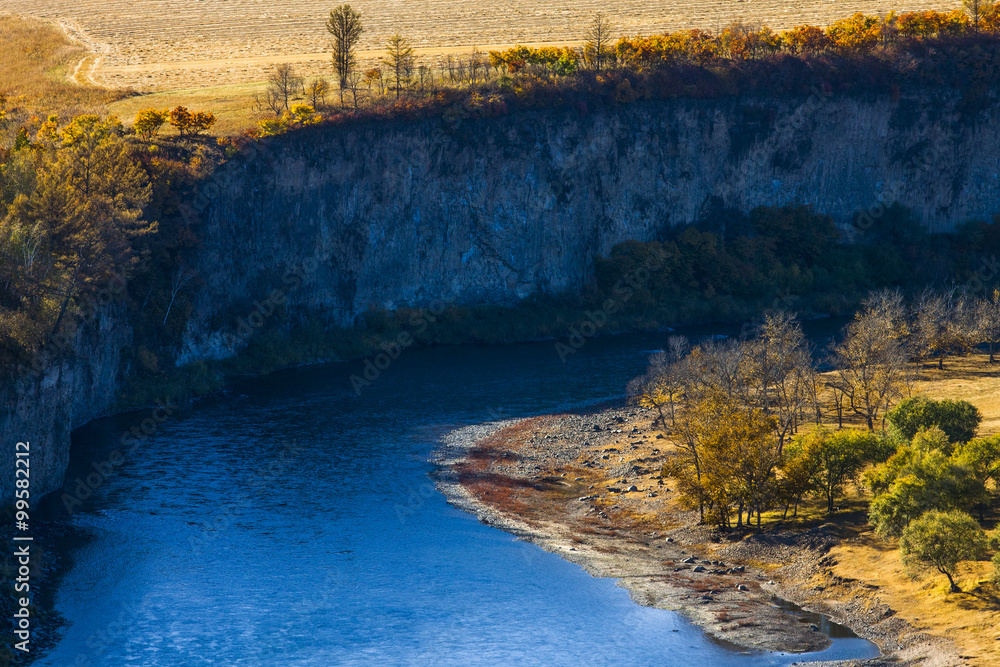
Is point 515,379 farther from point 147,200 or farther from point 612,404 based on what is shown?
point 147,200

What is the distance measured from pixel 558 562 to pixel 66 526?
27.4 meters

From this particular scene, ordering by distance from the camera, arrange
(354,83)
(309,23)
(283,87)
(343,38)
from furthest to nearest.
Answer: (309,23) < (343,38) < (354,83) < (283,87)

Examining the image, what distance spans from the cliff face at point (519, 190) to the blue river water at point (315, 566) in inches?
613

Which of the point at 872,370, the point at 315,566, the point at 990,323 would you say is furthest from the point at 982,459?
the point at 990,323

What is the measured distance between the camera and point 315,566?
5375cm

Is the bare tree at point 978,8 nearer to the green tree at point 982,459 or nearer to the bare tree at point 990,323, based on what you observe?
the bare tree at point 990,323

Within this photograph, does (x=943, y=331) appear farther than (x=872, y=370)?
Yes

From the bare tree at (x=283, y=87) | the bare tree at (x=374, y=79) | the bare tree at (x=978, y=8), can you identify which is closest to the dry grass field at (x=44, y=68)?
the bare tree at (x=283, y=87)

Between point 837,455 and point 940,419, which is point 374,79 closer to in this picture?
point 940,419

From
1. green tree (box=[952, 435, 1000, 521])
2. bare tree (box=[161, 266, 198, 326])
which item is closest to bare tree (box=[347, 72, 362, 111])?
bare tree (box=[161, 266, 198, 326])

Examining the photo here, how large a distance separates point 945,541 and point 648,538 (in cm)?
1660

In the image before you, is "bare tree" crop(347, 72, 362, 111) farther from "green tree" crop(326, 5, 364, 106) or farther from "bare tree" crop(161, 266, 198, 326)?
"bare tree" crop(161, 266, 198, 326)

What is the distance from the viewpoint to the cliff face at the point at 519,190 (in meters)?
96.6

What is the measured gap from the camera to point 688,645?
45719 millimetres
